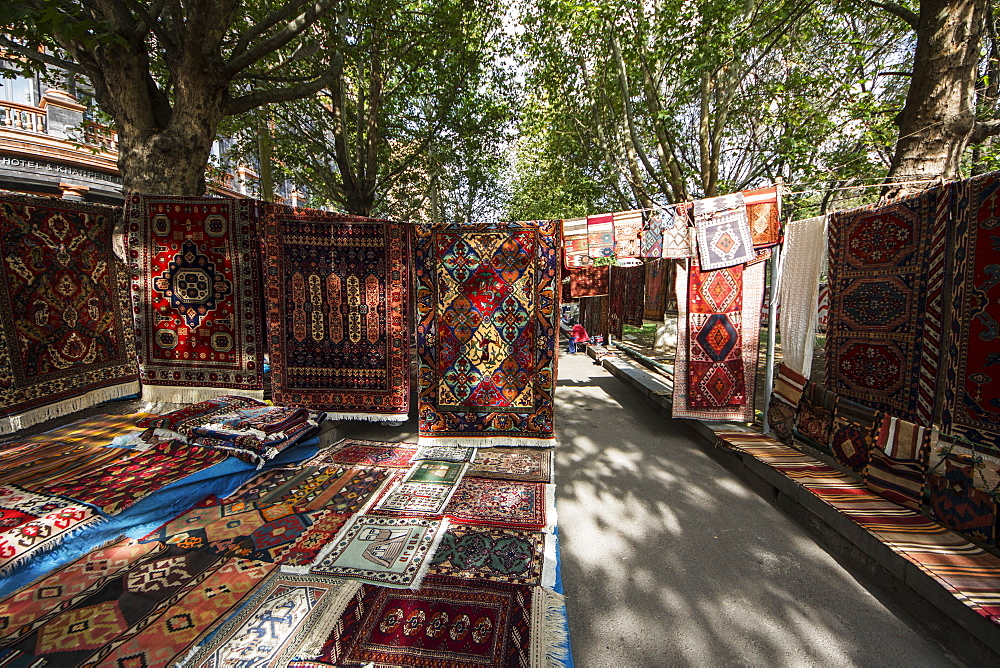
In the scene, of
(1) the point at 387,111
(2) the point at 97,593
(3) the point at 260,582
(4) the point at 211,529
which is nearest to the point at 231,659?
(3) the point at 260,582

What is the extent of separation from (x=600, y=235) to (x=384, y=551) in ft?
11.2

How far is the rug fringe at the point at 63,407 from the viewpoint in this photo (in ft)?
10.8

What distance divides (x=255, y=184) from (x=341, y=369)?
1396 cm

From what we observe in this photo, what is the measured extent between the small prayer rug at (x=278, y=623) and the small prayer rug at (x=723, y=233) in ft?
13.1

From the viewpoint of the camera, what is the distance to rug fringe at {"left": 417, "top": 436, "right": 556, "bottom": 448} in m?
4.01

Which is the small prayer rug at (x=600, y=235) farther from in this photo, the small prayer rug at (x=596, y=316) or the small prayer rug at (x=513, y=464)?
the small prayer rug at (x=596, y=316)

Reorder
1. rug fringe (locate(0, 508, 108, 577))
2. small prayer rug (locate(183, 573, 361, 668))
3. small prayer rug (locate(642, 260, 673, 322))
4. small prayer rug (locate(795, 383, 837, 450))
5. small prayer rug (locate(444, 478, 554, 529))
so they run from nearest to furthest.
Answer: small prayer rug (locate(183, 573, 361, 668)) < rug fringe (locate(0, 508, 108, 577)) < small prayer rug (locate(444, 478, 554, 529)) < small prayer rug (locate(795, 383, 837, 450)) < small prayer rug (locate(642, 260, 673, 322))

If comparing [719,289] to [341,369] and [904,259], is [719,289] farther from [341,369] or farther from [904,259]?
[341,369]

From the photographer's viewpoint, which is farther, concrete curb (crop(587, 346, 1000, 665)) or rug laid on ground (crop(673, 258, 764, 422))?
rug laid on ground (crop(673, 258, 764, 422))

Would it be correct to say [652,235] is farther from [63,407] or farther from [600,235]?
[63,407]

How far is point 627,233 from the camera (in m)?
4.26

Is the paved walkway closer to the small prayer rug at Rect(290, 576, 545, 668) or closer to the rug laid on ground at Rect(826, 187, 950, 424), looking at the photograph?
the small prayer rug at Rect(290, 576, 545, 668)

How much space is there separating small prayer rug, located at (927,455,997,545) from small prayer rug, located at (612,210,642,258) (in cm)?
279

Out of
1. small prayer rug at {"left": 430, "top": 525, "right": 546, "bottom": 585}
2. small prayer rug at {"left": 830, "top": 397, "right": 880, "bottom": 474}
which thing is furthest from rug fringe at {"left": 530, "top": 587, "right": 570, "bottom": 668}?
small prayer rug at {"left": 830, "top": 397, "right": 880, "bottom": 474}
